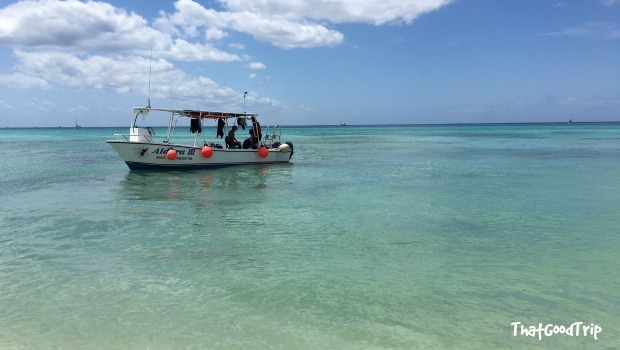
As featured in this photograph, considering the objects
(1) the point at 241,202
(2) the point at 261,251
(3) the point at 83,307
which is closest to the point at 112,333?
(3) the point at 83,307

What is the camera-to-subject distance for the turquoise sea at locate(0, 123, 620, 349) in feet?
16.6

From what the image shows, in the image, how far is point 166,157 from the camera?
19469 mm

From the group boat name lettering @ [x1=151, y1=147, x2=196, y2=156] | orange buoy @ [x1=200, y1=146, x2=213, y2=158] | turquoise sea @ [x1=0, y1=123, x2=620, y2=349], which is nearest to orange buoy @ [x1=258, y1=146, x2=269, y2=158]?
orange buoy @ [x1=200, y1=146, x2=213, y2=158]

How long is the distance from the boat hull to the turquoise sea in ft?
16.7

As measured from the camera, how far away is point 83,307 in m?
5.69

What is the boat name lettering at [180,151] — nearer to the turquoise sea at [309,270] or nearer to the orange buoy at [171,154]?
the orange buoy at [171,154]

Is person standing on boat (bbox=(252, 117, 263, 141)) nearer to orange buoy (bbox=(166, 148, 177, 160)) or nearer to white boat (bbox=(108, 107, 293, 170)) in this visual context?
white boat (bbox=(108, 107, 293, 170))

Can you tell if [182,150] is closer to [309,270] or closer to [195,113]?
[195,113]

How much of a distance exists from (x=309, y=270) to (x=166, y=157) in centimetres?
1397

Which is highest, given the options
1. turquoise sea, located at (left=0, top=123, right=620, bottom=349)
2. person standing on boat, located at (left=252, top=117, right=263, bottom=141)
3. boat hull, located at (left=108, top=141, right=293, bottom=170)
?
person standing on boat, located at (left=252, top=117, right=263, bottom=141)

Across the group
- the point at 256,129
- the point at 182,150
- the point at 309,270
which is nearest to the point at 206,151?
the point at 182,150

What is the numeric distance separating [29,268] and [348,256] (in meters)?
4.99

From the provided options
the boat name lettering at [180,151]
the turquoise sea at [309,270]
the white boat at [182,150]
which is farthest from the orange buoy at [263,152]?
the turquoise sea at [309,270]

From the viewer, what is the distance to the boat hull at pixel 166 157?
19.1 meters
